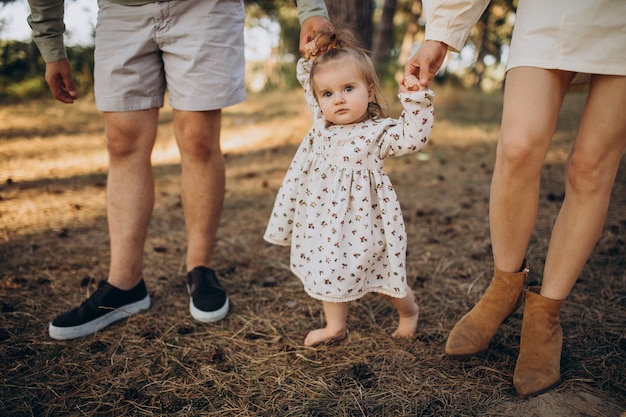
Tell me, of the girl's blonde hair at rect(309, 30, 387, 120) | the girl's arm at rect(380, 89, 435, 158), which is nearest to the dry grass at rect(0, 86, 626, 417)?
the girl's arm at rect(380, 89, 435, 158)

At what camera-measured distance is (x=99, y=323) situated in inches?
84.1

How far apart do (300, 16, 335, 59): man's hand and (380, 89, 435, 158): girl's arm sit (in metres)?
0.50

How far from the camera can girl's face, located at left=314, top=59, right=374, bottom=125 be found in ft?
5.84

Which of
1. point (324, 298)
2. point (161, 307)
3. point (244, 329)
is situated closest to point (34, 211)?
point (161, 307)

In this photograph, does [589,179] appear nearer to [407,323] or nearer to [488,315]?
[488,315]

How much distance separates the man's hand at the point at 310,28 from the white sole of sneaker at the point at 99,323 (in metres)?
1.36

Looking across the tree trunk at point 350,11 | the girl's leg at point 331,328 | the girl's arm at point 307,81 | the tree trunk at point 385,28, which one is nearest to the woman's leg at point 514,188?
the girl's leg at point 331,328

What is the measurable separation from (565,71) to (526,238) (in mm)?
574

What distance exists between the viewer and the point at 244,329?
7.14 feet

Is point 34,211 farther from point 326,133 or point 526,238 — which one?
point 526,238

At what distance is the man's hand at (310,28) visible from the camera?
194 cm

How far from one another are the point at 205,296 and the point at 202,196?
0.47 meters

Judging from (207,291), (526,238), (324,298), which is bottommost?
(207,291)

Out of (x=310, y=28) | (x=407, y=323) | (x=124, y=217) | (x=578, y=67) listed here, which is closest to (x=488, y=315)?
(x=407, y=323)
